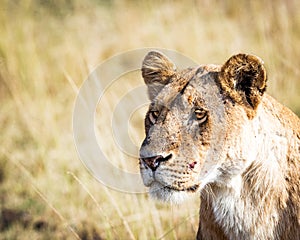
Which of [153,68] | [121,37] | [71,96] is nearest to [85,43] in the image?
[121,37]

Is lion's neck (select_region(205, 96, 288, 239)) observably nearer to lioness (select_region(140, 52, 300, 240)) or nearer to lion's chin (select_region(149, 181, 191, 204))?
lioness (select_region(140, 52, 300, 240))

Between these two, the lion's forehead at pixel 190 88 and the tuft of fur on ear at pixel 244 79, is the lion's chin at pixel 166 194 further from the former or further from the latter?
the tuft of fur on ear at pixel 244 79

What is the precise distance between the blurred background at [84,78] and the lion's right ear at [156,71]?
3.62 ft

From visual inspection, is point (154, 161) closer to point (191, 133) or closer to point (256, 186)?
point (191, 133)

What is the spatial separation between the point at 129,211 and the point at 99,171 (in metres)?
0.81

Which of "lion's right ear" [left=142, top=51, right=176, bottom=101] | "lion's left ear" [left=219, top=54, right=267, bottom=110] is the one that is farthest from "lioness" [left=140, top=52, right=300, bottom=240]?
"lion's right ear" [left=142, top=51, right=176, bottom=101]

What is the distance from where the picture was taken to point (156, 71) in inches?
168

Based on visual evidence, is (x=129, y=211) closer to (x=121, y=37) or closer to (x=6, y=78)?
(x=6, y=78)

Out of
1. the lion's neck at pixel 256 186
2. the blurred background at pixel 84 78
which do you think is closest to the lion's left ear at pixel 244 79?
the lion's neck at pixel 256 186

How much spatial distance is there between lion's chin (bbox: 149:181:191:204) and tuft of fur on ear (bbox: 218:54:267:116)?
21.1 inches

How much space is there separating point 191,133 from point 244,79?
0.38 m

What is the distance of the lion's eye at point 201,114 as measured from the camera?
3.81m

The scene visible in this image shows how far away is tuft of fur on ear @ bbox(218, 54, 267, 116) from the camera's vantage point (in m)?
3.78

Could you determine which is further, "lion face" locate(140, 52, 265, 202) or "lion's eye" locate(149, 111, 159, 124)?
"lion's eye" locate(149, 111, 159, 124)
